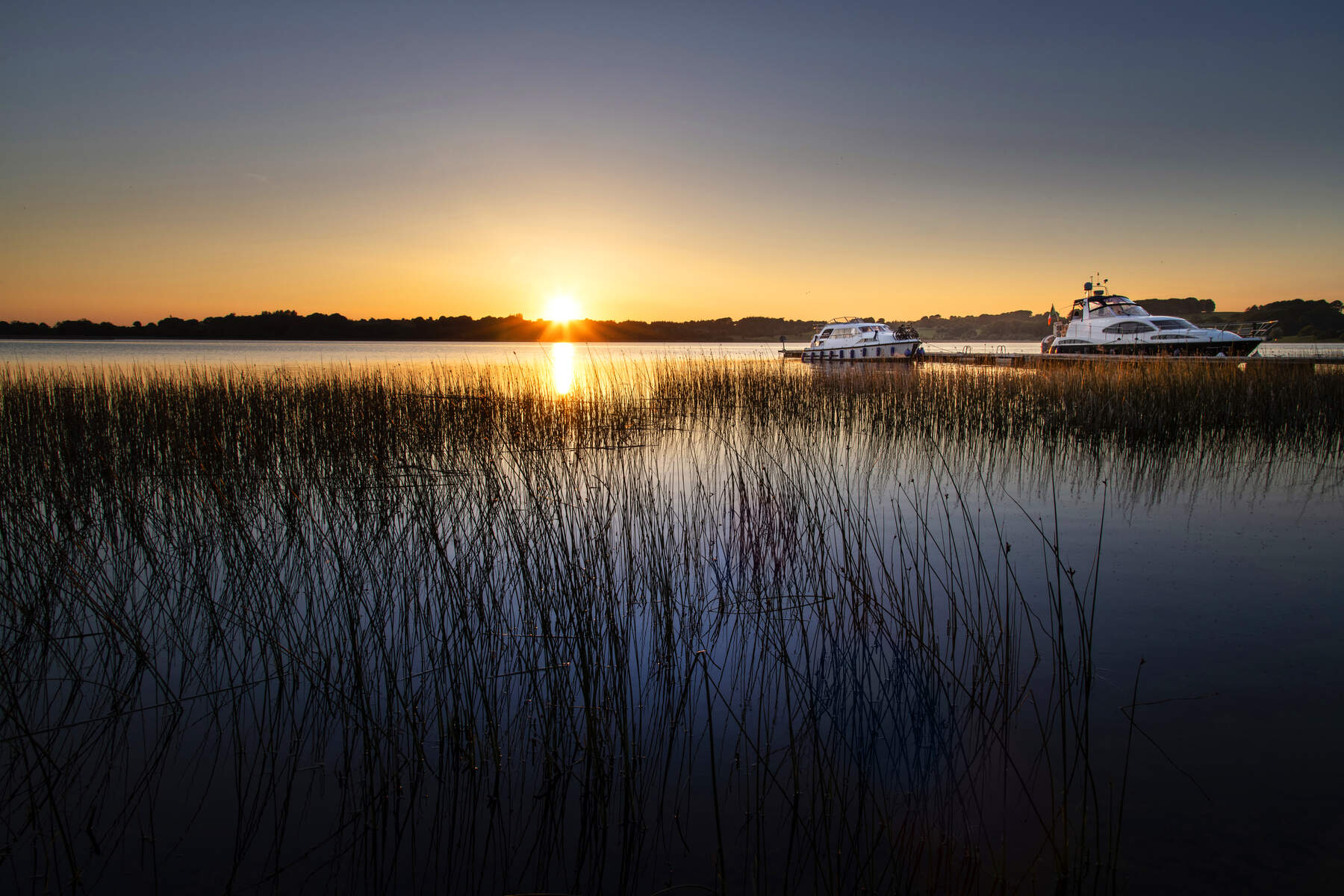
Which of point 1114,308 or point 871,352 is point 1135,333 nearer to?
point 1114,308

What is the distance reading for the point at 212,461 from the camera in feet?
19.8

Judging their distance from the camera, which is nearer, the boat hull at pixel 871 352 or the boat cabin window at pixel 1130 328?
the boat cabin window at pixel 1130 328

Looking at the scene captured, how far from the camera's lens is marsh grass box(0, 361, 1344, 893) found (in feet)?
5.82

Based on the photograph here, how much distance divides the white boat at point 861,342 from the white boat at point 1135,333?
548 centimetres

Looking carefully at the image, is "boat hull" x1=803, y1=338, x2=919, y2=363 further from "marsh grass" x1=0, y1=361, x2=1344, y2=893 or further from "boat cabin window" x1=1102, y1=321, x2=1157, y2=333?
"marsh grass" x1=0, y1=361, x2=1344, y2=893

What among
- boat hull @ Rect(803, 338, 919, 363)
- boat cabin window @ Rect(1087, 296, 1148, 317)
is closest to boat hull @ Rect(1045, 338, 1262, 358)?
boat cabin window @ Rect(1087, 296, 1148, 317)

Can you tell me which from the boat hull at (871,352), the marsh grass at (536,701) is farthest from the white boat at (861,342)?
the marsh grass at (536,701)

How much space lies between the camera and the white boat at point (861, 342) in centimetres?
2706

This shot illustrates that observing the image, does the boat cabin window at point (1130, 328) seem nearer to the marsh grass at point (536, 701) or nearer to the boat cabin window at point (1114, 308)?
the boat cabin window at point (1114, 308)

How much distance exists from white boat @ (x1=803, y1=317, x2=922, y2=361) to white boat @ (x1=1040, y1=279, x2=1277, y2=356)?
5.48 m

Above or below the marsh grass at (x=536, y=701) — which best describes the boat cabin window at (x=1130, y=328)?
above

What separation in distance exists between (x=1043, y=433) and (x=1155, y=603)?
601cm

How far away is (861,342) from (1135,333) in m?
10.6

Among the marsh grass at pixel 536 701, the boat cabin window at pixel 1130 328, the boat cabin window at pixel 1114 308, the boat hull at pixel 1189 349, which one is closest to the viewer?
the marsh grass at pixel 536 701
